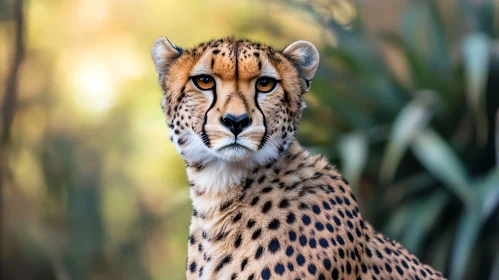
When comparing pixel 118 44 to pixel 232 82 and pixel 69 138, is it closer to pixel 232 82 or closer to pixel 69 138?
pixel 69 138

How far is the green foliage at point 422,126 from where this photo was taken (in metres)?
4.18

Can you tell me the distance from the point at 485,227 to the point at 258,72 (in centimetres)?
294

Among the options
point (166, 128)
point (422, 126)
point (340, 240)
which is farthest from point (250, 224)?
point (166, 128)

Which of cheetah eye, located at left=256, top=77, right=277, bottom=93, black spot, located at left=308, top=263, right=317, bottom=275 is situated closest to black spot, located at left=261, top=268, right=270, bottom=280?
black spot, located at left=308, top=263, right=317, bottom=275

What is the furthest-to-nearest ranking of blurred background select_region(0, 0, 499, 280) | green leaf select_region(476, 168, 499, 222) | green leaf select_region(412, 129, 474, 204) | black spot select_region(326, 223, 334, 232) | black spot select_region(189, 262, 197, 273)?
blurred background select_region(0, 0, 499, 280) < green leaf select_region(412, 129, 474, 204) < green leaf select_region(476, 168, 499, 222) < black spot select_region(189, 262, 197, 273) < black spot select_region(326, 223, 334, 232)

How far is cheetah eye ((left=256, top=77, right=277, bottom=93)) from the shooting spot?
179 centimetres

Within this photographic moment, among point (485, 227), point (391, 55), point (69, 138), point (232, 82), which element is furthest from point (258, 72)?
point (69, 138)

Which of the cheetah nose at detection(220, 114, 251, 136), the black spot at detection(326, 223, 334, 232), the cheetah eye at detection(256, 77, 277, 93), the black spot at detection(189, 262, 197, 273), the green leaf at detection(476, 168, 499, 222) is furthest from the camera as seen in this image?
the green leaf at detection(476, 168, 499, 222)

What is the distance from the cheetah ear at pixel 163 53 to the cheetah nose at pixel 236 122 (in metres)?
0.33

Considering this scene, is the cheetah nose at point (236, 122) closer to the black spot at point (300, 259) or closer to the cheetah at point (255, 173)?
the cheetah at point (255, 173)

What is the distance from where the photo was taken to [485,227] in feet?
14.0

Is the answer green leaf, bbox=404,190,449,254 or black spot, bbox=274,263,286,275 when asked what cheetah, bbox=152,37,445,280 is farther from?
green leaf, bbox=404,190,449,254

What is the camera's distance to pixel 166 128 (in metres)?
6.53

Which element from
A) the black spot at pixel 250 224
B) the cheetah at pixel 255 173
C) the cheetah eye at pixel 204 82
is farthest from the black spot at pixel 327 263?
the cheetah eye at pixel 204 82
